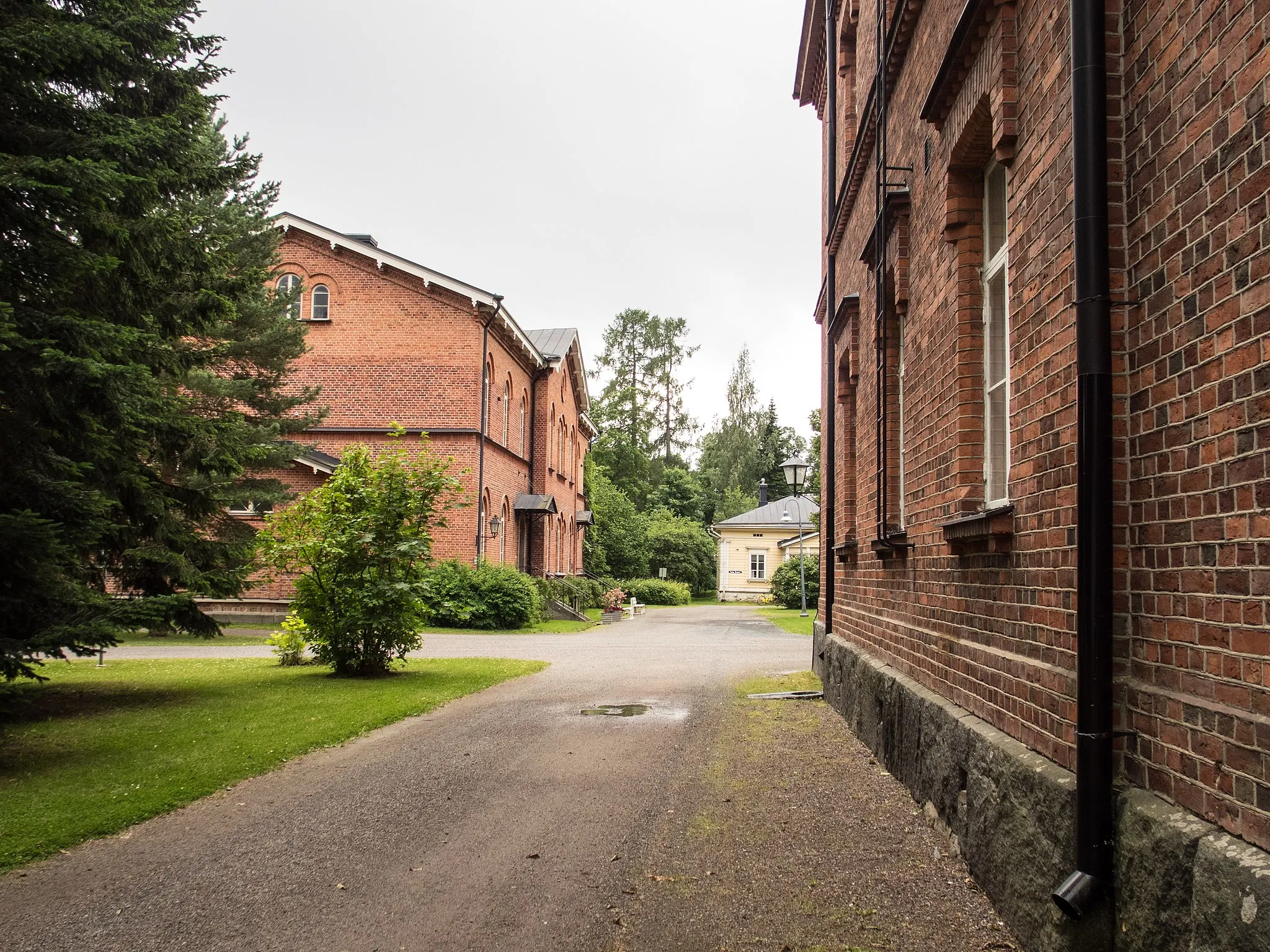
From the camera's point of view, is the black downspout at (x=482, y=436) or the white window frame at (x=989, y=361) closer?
the white window frame at (x=989, y=361)

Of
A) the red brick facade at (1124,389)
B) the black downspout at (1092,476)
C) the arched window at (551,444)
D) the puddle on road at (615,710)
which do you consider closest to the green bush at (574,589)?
the arched window at (551,444)

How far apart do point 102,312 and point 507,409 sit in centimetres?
2148

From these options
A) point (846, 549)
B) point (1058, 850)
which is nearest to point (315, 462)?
point (846, 549)

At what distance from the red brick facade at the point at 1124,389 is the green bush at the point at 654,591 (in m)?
38.5

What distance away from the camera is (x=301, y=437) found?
2653 centimetres

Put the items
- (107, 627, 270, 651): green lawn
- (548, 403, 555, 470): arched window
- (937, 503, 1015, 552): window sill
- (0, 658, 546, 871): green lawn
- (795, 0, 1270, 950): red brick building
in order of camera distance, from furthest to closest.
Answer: (548, 403, 555, 470): arched window, (107, 627, 270, 651): green lawn, (0, 658, 546, 871): green lawn, (937, 503, 1015, 552): window sill, (795, 0, 1270, 950): red brick building

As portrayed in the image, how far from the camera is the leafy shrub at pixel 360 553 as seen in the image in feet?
40.5

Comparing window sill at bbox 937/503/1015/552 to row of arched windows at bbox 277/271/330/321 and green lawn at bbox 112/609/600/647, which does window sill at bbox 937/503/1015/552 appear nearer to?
green lawn at bbox 112/609/600/647

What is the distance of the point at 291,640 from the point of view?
13.9m

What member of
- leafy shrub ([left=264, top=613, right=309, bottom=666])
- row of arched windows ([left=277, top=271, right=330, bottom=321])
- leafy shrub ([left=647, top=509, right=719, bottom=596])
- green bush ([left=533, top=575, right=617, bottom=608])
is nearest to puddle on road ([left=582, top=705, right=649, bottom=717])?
leafy shrub ([left=264, top=613, right=309, bottom=666])

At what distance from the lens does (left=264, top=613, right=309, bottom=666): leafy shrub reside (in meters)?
12.9

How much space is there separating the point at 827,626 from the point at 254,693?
6677mm

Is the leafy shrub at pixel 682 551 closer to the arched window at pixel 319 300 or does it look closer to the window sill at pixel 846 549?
the arched window at pixel 319 300

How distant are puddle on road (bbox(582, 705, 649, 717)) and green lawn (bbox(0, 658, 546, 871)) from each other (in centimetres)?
169
